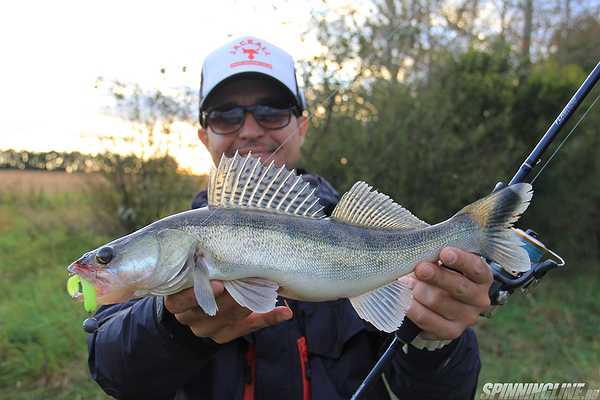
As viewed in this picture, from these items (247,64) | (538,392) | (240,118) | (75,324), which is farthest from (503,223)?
(75,324)

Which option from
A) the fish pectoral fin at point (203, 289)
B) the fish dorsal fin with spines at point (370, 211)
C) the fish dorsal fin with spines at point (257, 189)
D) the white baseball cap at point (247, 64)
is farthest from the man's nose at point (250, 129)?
the fish pectoral fin at point (203, 289)

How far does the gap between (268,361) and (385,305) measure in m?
0.65

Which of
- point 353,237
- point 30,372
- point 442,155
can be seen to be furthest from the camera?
point 442,155

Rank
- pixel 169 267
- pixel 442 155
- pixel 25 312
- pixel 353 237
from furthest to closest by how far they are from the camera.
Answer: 1. pixel 442 155
2. pixel 25 312
3. pixel 353 237
4. pixel 169 267

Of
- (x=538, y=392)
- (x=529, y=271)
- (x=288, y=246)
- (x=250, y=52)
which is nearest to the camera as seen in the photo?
(x=288, y=246)

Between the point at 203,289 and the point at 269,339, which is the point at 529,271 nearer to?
the point at 269,339

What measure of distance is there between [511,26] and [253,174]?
15.8 m

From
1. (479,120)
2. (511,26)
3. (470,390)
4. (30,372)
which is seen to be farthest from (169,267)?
(511,26)

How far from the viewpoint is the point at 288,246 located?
6.04 feet

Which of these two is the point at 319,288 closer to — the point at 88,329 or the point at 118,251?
the point at 118,251

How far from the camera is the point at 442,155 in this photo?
7.52 m

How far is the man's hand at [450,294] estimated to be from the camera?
1.86 meters

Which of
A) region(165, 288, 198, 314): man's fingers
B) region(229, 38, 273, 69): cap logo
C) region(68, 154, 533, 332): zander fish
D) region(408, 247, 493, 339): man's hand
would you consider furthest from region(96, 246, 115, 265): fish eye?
region(229, 38, 273, 69): cap logo

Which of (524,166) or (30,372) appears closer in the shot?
(524,166)
